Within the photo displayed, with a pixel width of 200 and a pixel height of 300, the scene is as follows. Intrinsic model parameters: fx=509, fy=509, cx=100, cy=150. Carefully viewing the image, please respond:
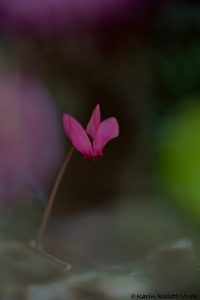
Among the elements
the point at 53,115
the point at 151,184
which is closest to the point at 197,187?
the point at 151,184

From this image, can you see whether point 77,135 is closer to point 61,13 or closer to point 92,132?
point 92,132

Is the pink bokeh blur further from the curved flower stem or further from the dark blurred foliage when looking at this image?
the curved flower stem

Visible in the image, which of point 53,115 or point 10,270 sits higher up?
point 53,115

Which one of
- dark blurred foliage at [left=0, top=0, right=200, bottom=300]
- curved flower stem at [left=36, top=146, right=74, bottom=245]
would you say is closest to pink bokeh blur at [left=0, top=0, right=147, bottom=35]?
dark blurred foliage at [left=0, top=0, right=200, bottom=300]

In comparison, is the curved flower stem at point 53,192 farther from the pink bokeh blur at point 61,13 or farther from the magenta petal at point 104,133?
the pink bokeh blur at point 61,13

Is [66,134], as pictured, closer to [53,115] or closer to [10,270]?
[53,115]

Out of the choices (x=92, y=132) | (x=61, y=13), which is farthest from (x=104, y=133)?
(x=61, y=13)
